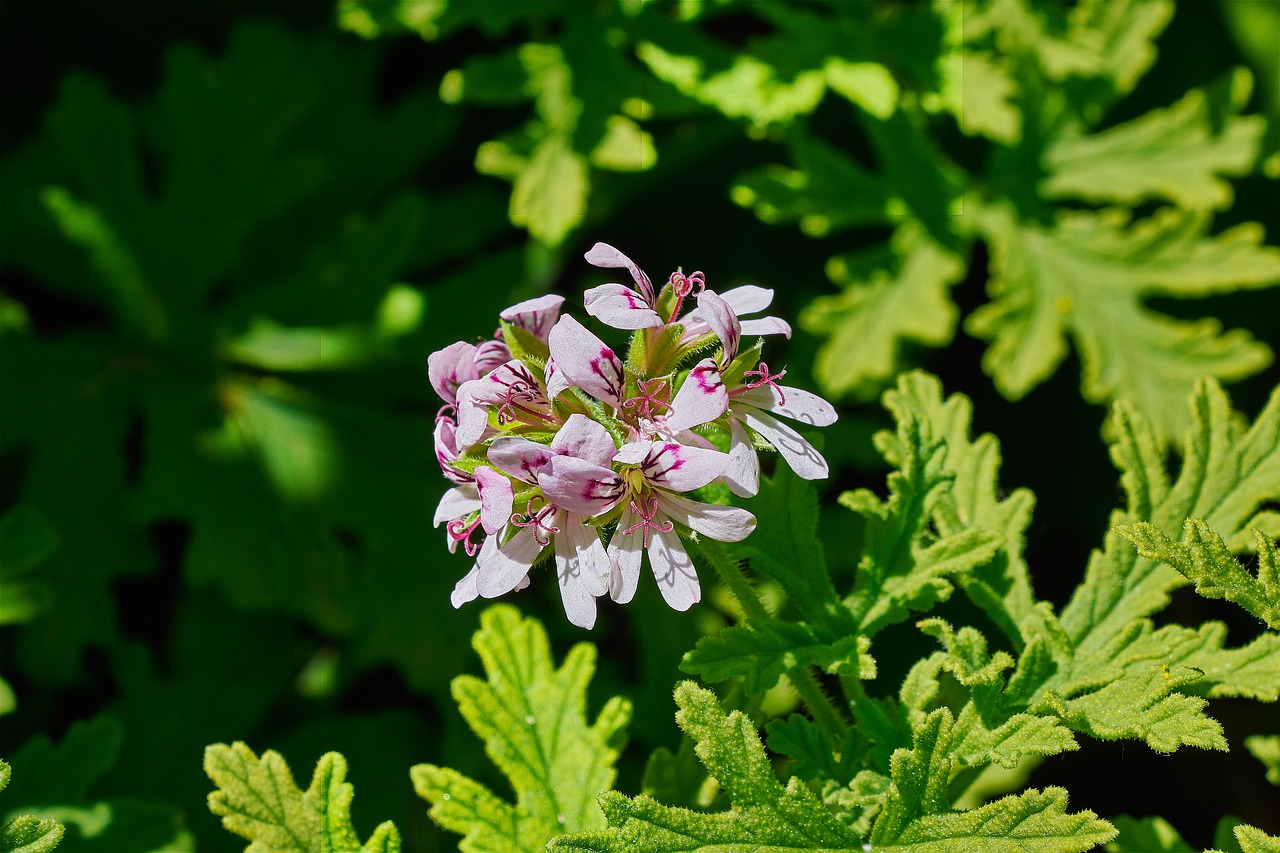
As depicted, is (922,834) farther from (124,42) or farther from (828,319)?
(124,42)

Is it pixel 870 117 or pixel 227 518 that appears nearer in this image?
pixel 227 518

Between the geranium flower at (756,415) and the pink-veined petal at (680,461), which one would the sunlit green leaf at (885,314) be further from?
the pink-veined petal at (680,461)

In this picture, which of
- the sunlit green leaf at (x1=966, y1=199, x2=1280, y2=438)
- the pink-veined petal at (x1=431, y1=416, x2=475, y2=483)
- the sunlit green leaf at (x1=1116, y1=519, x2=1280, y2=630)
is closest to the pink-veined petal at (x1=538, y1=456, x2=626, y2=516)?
the pink-veined petal at (x1=431, y1=416, x2=475, y2=483)

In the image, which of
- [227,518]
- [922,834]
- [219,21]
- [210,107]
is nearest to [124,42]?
[219,21]

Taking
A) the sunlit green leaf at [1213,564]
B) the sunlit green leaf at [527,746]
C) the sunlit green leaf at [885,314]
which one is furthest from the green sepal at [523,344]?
the sunlit green leaf at [885,314]

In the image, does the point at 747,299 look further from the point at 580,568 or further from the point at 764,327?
the point at 580,568

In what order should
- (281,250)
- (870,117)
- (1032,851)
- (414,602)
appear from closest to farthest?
1. (1032,851)
2. (414,602)
3. (870,117)
4. (281,250)
